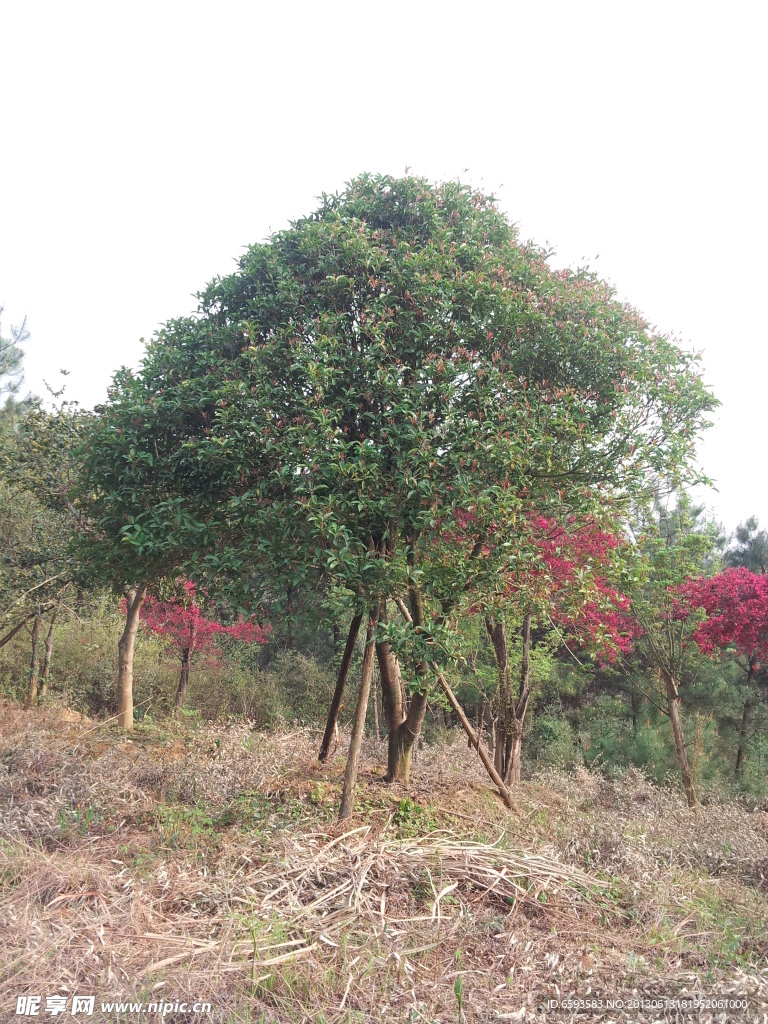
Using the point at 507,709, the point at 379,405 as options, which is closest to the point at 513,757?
the point at 507,709

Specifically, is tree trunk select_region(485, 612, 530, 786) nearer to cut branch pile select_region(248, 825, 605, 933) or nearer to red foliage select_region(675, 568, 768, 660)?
red foliage select_region(675, 568, 768, 660)

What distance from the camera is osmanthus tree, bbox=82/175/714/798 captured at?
484cm

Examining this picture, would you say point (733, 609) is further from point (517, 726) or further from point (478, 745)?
point (478, 745)

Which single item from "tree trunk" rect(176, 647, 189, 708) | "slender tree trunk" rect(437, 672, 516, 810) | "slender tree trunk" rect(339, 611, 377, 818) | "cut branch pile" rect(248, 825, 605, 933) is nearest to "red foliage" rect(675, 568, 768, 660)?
"slender tree trunk" rect(437, 672, 516, 810)

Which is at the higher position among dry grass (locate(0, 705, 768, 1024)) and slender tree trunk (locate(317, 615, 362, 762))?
slender tree trunk (locate(317, 615, 362, 762))

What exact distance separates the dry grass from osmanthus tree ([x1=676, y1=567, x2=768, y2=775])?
2963mm

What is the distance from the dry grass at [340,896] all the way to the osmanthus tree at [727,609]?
2963 millimetres

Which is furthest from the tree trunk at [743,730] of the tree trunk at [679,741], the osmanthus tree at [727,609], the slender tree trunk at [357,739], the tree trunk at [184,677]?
the tree trunk at [184,677]

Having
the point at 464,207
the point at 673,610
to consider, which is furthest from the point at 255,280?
the point at 673,610

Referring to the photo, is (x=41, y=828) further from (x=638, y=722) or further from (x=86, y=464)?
(x=638, y=722)

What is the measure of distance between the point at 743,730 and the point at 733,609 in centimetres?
657

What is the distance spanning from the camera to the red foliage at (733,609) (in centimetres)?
898

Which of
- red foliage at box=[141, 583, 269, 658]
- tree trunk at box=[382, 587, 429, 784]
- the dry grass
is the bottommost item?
the dry grass

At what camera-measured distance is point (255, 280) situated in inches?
227
